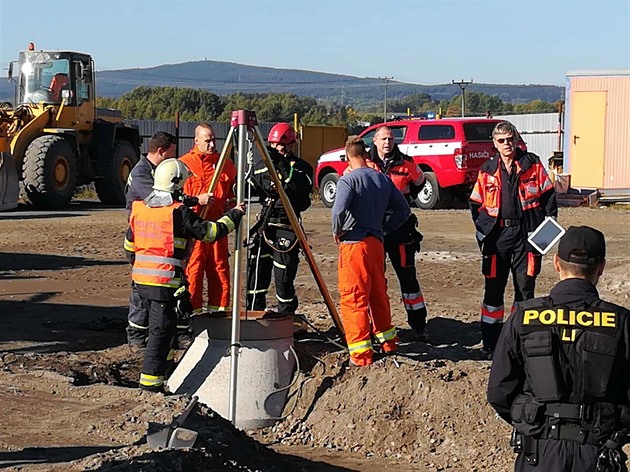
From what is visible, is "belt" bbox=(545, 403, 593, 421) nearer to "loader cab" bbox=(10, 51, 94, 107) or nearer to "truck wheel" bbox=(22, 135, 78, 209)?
"truck wheel" bbox=(22, 135, 78, 209)

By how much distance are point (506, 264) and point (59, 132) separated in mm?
18080

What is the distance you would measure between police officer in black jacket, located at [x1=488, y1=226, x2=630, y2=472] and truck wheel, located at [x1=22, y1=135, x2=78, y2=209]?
70.3ft

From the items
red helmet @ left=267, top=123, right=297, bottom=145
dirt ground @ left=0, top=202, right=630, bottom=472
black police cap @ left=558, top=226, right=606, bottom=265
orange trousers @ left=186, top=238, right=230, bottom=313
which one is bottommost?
dirt ground @ left=0, top=202, right=630, bottom=472

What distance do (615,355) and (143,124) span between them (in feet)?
118

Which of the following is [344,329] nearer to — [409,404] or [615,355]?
[409,404]

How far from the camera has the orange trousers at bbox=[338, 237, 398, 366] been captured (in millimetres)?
8312

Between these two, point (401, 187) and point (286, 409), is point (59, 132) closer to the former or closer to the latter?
point (401, 187)

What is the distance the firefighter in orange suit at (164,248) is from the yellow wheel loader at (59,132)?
16.6 metres

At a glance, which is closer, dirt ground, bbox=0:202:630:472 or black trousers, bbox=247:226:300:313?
dirt ground, bbox=0:202:630:472

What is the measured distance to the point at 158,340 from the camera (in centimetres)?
830

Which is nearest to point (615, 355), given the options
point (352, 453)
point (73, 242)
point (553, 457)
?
point (553, 457)

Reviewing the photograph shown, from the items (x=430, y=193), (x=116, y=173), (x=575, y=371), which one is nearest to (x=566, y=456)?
(x=575, y=371)

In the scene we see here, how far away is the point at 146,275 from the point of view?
27.0 ft

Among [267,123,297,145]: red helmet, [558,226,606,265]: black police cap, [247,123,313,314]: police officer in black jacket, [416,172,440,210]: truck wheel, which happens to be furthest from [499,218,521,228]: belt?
[416,172,440,210]: truck wheel
